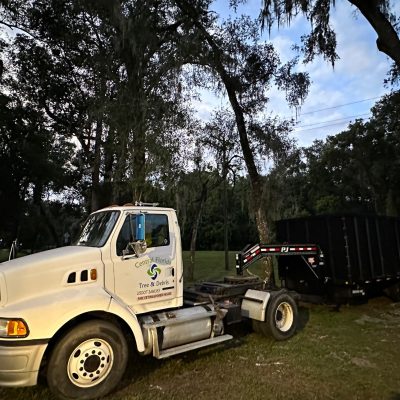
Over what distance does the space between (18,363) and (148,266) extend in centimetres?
208

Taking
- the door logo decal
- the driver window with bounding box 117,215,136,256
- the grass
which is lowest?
the grass

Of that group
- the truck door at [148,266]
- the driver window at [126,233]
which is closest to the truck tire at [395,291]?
the truck door at [148,266]

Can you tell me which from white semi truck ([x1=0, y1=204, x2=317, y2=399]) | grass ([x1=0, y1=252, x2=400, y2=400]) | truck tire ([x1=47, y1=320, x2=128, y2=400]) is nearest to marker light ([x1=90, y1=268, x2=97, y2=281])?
white semi truck ([x1=0, y1=204, x2=317, y2=399])

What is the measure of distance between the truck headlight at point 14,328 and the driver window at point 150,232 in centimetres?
152

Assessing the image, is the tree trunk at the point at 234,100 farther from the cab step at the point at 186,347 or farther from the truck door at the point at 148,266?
the truck door at the point at 148,266

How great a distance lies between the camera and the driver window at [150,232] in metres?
5.56

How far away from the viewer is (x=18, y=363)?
4.30 metres

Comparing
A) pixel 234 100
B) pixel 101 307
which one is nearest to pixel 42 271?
pixel 101 307

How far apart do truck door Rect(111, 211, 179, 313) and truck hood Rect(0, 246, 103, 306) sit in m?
0.37

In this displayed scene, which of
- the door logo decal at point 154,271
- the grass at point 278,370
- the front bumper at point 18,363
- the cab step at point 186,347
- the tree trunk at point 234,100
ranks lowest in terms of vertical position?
the grass at point 278,370

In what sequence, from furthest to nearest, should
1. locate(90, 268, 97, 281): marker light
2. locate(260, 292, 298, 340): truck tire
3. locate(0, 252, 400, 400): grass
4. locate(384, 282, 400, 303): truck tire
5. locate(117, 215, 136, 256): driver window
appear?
locate(384, 282, 400, 303): truck tire → locate(260, 292, 298, 340): truck tire → locate(117, 215, 136, 256): driver window → locate(90, 268, 97, 281): marker light → locate(0, 252, 400, 400): grass

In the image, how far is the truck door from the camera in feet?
18.0

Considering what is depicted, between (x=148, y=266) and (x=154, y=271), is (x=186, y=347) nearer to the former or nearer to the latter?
(x=154, y=271)

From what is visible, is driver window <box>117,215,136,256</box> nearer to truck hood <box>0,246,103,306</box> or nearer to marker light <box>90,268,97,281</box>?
truck hood <box>0,246,103,306</box>
